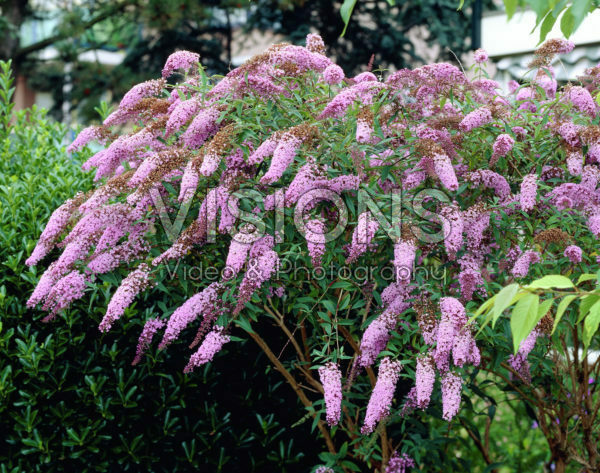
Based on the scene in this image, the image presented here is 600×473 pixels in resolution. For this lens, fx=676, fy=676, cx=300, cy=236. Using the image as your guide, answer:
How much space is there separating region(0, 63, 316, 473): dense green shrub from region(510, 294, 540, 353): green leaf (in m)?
2.14

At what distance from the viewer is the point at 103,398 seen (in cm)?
351

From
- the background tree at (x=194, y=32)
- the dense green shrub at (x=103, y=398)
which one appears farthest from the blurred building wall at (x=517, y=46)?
the dense green shrub at (x=103, y=398)

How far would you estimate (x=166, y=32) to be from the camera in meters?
13.8

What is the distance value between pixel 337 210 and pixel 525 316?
140cm

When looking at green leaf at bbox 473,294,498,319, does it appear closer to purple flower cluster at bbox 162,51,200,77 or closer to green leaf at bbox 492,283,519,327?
green leaf at bbox 492,283,519,327

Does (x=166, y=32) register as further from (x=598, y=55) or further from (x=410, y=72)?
(x=410, y=72)

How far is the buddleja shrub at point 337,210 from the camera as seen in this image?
266cm

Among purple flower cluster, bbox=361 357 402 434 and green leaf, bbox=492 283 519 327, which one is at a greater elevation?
green leaf, bbox=492 283 519 327

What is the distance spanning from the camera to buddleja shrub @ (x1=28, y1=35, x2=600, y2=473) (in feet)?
8.71

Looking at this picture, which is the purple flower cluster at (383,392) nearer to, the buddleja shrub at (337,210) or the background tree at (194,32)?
the buddleja shrub at (337,210)

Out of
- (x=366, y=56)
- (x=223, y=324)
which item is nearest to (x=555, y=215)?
(x=223, y=324)

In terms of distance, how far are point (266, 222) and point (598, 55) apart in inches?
321

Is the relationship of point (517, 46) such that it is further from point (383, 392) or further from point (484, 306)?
point (484, 306)

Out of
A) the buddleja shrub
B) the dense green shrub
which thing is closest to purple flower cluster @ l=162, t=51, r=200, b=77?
the buddleja shrub
